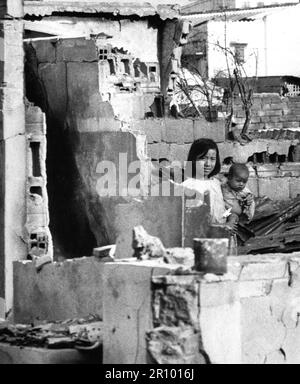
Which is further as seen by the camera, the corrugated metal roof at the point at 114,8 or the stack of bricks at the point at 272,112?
the stack of bricks at the point at 272,112

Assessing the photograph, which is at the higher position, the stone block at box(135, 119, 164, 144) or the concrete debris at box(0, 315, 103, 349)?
the stone block at box(135, 119, 164, 144)

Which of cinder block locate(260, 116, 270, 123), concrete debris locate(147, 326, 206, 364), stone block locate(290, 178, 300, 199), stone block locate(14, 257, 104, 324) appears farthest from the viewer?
cinder block locate(260, 116, 270, 123)

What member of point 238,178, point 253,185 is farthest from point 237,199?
point 253,185

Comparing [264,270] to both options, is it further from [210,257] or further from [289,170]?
[289,170]

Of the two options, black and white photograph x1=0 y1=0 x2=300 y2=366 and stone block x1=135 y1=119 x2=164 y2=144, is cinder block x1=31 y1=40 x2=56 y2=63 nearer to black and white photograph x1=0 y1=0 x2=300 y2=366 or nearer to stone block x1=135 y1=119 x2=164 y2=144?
black and white photograph x1=0 y1=0 x2=300 y2=366

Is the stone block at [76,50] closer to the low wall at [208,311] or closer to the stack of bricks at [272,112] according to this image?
the low wall at [208,311]

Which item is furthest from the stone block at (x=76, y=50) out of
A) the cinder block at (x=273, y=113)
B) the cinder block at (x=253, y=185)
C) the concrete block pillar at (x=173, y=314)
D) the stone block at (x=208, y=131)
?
the cinder block at (x=273, y=113)

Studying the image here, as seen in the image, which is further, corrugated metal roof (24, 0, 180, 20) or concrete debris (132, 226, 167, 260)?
corrugated metal roof (24, 0, 180, 20)

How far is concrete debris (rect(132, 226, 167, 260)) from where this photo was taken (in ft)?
26.1

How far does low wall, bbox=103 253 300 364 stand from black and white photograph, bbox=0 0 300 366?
1cm

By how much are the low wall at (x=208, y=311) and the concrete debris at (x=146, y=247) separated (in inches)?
12.9

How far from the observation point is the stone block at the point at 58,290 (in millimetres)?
10133

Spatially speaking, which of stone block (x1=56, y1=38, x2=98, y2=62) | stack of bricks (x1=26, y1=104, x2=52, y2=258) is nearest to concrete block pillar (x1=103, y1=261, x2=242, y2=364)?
stack of bricks (x1=26, y1=104, x2=52, y2=258)

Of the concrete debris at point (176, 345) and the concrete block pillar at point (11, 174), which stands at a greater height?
the concrete block pillar at point (11, 174)
